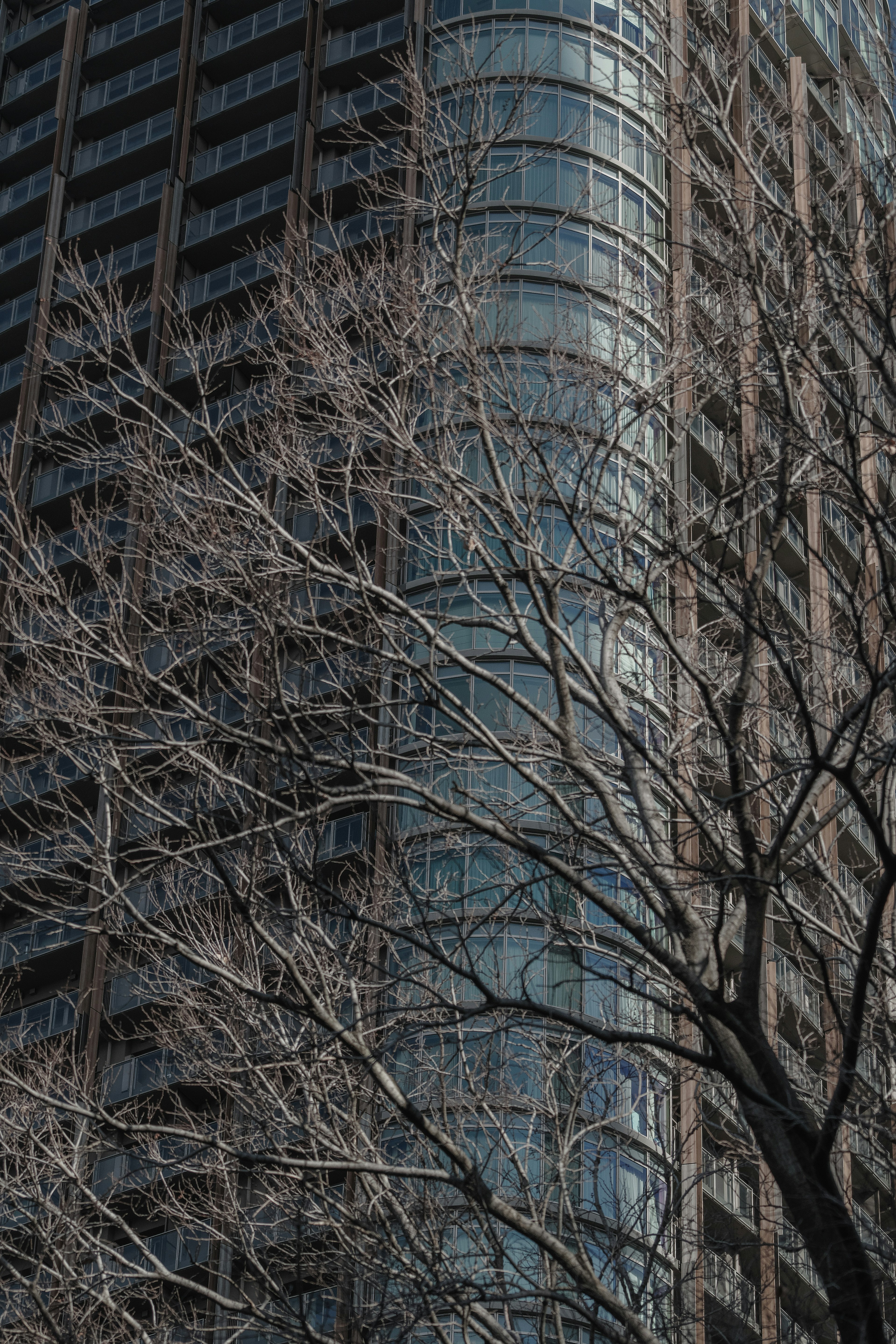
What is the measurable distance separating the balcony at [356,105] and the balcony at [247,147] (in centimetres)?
99

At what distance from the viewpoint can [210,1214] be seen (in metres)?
16.7

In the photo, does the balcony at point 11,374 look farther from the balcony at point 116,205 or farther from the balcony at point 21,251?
the balcony at point 116,205

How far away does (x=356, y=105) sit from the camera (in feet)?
156

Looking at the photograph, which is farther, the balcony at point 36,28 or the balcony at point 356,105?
the balcony at point 36,28

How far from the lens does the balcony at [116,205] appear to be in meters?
51.8

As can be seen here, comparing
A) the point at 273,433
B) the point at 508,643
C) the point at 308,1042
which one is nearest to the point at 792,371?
the point at 273,433

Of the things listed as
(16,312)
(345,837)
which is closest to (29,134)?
(16,312)

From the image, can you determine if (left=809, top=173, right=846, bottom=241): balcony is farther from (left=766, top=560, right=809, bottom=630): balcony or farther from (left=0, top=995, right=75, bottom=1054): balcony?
(left=766, top=560, right=809, bottom=630): balcony

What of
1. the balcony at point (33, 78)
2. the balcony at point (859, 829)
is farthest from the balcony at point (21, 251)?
the balcony at point (859, 829)

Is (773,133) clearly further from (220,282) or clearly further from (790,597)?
(220,282)

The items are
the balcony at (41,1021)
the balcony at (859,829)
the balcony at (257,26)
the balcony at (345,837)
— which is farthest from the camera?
the balcony at (257,26)

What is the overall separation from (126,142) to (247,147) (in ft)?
15.6

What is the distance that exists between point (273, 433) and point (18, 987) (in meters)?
31.7

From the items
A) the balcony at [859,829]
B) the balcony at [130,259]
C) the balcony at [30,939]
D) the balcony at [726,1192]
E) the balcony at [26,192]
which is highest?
the balcony at [26,192]
